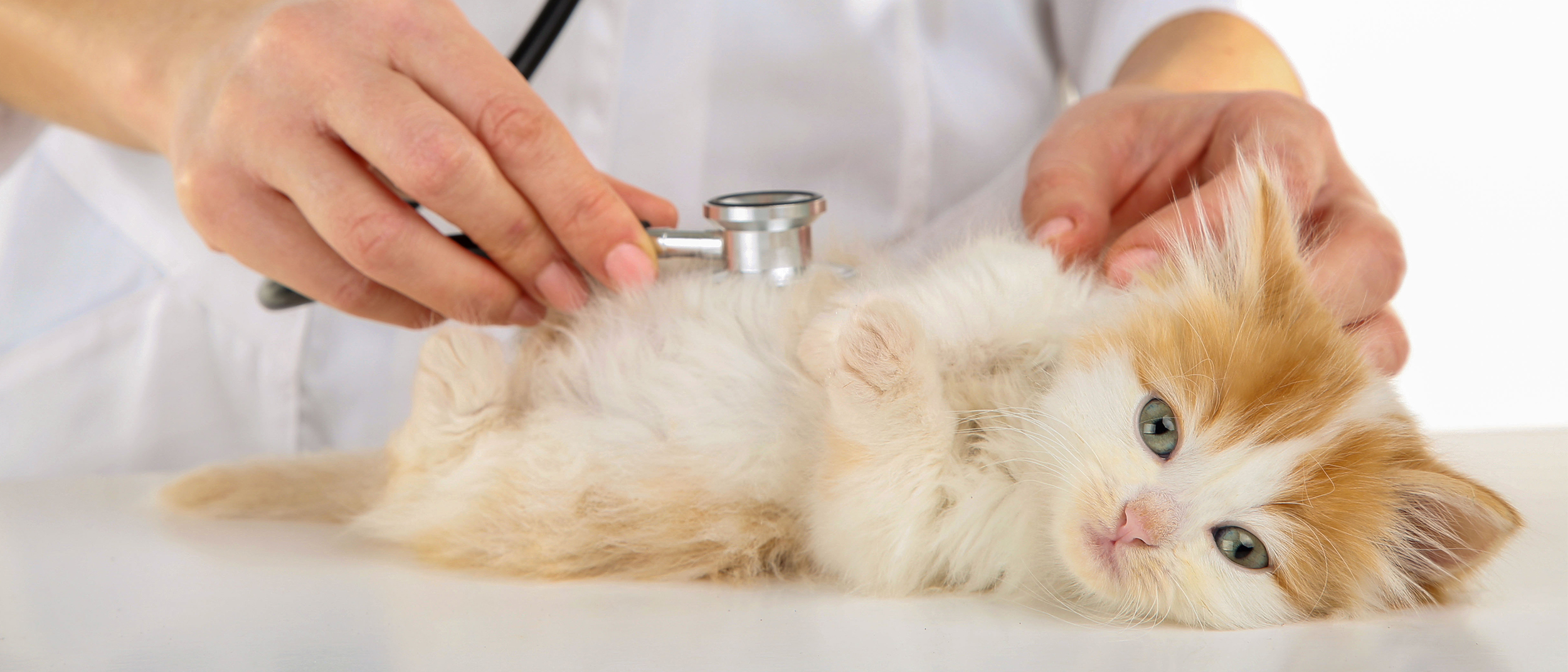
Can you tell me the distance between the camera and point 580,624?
862 millimetres

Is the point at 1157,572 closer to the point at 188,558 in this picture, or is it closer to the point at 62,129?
the point at 188,558

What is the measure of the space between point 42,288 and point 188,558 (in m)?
0.87

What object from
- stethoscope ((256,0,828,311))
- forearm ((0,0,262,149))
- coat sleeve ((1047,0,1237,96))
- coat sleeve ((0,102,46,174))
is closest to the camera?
stethoscope ((256,0,828,311))

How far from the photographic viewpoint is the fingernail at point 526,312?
125 centimetres

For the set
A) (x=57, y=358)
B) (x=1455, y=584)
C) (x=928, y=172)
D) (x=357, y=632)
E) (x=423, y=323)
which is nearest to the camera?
(x=357, y=632)

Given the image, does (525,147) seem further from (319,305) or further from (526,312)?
(319,305)

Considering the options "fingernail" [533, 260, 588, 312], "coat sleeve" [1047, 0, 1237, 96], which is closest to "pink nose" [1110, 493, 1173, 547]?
"fingernail" [533, 260, 588, 312]

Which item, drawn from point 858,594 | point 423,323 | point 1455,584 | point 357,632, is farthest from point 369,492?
point 1455,584

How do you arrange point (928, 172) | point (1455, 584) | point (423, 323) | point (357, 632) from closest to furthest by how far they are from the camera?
1. point (357, 632)
2. point (1455, 584)
3. point (423, 323)
4. point (928, 172)

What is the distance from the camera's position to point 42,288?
162cm

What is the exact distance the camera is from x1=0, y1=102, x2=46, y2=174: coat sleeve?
1477mm

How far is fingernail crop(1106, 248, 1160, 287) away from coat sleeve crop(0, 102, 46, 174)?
164 cm

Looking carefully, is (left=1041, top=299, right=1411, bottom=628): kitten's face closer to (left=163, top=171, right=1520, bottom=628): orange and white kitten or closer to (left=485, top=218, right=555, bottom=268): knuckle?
(left=163, top=171, right=1520, bottom=628): orange and white kitten

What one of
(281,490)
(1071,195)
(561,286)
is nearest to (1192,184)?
(1071,195)
